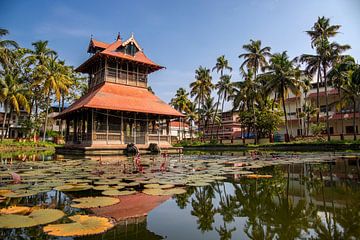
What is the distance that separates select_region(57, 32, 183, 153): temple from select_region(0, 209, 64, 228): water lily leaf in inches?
583

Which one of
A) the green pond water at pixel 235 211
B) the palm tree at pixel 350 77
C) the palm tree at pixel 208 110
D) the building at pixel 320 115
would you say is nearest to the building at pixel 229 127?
the palm tree at pixel 208 110

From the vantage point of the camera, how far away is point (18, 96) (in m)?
36.4

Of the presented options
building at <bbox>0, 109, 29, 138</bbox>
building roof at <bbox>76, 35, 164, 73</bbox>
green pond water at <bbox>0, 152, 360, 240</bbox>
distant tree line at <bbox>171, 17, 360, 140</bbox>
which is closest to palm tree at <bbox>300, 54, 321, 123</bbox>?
distant tree line at <bbox>171, 17, 360, 140</bbox>

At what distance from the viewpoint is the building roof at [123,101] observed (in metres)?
18.8

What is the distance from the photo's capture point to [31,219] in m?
3.18

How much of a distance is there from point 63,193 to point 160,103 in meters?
18.6

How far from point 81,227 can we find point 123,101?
59.2 feet

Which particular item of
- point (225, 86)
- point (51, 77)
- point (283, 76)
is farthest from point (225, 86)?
point (51, 77)

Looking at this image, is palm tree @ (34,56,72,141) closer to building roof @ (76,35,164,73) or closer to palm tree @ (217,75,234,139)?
building roof @ (76,35,164,73)

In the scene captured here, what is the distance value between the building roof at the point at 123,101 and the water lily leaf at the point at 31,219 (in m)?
14.7

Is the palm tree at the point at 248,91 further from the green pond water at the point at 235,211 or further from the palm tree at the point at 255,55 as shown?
the green pond water at the point at 235,211

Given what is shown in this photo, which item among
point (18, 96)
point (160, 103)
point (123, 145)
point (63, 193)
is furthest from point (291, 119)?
point (63, 193)

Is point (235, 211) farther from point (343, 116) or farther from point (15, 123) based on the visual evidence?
point (15, 123)

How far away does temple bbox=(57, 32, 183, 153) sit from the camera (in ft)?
63.4
